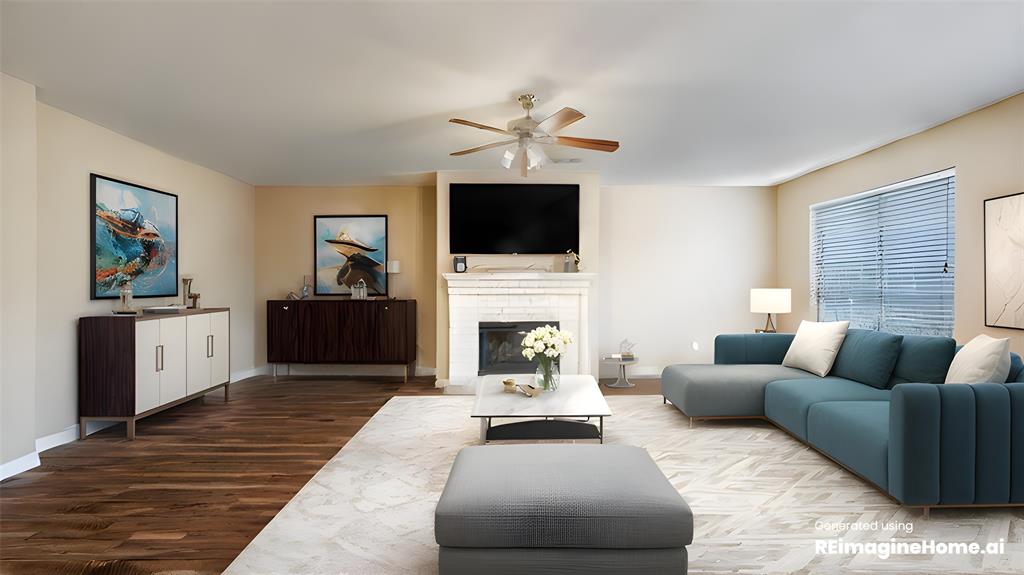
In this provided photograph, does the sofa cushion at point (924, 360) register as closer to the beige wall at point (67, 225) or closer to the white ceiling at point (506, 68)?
the white ceiling at point (506, 68)

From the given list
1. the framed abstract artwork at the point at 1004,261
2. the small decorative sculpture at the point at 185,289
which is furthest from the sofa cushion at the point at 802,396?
the small decorative sculpture at the point at 185,289

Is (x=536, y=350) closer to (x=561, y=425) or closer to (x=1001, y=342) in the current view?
(x=561, y=425)

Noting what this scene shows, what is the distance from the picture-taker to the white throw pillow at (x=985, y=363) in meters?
2.89

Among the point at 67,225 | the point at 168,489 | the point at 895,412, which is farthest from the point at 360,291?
the point at 895,412

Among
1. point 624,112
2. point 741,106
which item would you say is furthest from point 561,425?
point 741,106

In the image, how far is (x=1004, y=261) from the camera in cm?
365

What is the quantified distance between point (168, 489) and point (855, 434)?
12.8ft

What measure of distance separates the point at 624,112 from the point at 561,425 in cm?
233

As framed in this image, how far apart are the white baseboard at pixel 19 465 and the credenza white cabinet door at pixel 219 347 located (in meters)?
1.74

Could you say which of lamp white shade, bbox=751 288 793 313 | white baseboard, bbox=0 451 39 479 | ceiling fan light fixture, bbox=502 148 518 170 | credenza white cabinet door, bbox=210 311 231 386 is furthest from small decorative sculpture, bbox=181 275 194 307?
lamp white shade, bbox=751 288 793 313

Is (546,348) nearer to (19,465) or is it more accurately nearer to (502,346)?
(502,346)

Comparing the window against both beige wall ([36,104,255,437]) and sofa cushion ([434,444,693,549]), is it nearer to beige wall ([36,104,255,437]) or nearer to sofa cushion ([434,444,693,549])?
sofa cushion ([434,444,693,549])

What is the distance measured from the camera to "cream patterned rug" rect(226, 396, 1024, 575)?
222 cm

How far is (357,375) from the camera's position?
23.2 ft
